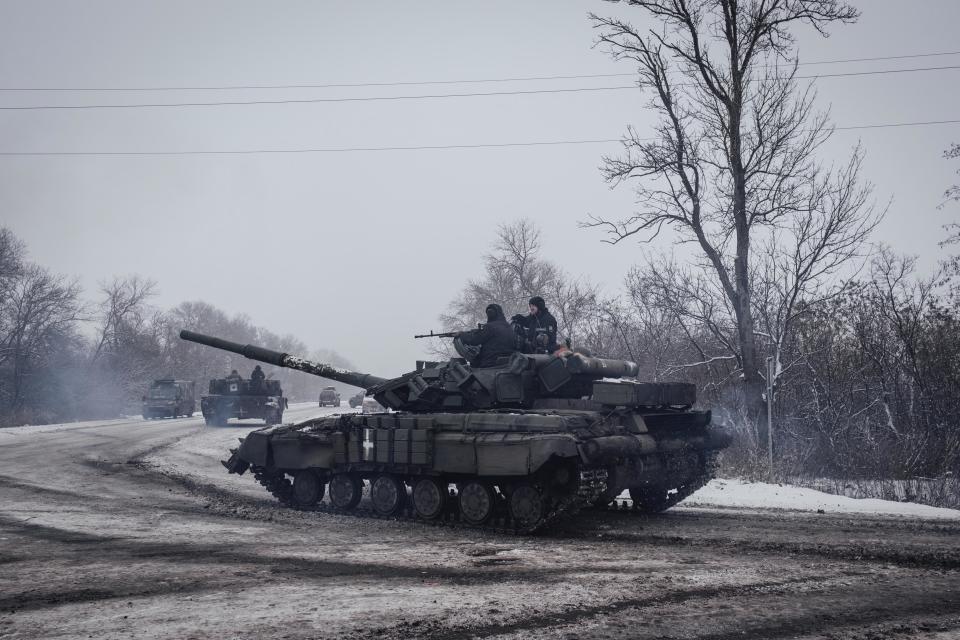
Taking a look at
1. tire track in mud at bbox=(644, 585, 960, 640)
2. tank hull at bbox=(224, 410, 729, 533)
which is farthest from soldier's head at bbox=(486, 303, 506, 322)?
tire track in mud at bbox=(644, 585, 960, 640)

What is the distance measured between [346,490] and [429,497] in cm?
177

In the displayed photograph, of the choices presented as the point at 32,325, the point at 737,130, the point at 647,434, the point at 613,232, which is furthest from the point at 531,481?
the point at 32,325

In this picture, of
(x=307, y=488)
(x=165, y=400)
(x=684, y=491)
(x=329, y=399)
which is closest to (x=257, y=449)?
(x=307, y=488)

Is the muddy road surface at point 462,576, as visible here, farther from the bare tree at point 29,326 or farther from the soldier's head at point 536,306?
the bare tree at point 29,326

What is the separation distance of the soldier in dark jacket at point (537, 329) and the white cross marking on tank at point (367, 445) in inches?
107

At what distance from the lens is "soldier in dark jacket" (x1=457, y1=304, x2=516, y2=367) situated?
1191 centimetres

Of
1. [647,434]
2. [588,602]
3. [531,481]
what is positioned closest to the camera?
[588,602]

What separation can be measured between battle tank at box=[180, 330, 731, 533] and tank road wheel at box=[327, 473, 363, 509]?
0.02 meters

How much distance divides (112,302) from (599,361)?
49.8 meters

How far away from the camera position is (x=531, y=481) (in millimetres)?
10438

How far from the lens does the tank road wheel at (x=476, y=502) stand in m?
10.9

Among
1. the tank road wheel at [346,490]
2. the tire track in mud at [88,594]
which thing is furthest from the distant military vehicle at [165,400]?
the tire track in mud at [88,594]

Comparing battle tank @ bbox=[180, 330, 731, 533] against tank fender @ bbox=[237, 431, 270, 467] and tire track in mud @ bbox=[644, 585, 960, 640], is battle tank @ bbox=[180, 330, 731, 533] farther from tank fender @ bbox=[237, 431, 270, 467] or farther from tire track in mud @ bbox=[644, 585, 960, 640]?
tire track in mud @ bbox=[644, 585, 960, 640]

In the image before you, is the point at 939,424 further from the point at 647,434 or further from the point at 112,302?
the point at 112,302
